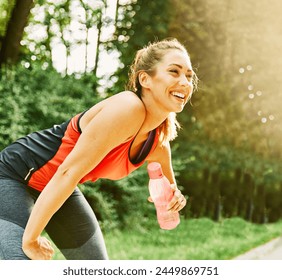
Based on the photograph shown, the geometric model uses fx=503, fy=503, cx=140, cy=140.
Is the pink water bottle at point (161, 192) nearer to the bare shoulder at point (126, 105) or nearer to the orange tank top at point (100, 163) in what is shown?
the orange tank top at point (100, 163)

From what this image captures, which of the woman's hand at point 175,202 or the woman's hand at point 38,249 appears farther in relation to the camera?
the woman's hand at point 175,202

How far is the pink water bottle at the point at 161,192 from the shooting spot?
1901 mm

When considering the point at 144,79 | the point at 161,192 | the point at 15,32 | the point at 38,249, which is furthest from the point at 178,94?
the point at 15,32

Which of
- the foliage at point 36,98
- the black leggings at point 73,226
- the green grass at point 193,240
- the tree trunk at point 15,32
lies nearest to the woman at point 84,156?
the black leggings at point 73,226

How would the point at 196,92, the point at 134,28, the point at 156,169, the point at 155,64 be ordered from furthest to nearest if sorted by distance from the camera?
the point at 196,92 < the point at 134,28 < the point at 156,169 < the point at 155,64

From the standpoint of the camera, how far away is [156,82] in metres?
1.76

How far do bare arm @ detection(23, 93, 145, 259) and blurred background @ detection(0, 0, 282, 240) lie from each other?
270 centimetres

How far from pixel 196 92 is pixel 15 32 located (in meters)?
2.15

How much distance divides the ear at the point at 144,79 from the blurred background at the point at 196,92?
251cm

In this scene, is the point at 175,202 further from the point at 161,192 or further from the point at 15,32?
the point at 15,32

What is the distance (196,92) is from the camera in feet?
18.4

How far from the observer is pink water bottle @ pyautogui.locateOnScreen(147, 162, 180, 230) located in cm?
190

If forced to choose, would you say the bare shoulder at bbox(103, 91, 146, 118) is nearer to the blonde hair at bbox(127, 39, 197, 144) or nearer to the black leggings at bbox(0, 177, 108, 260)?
the blonde hair at bbox(127, 39, 197, 144)

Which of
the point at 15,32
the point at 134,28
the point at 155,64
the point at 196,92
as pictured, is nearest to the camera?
the point at 155,64
